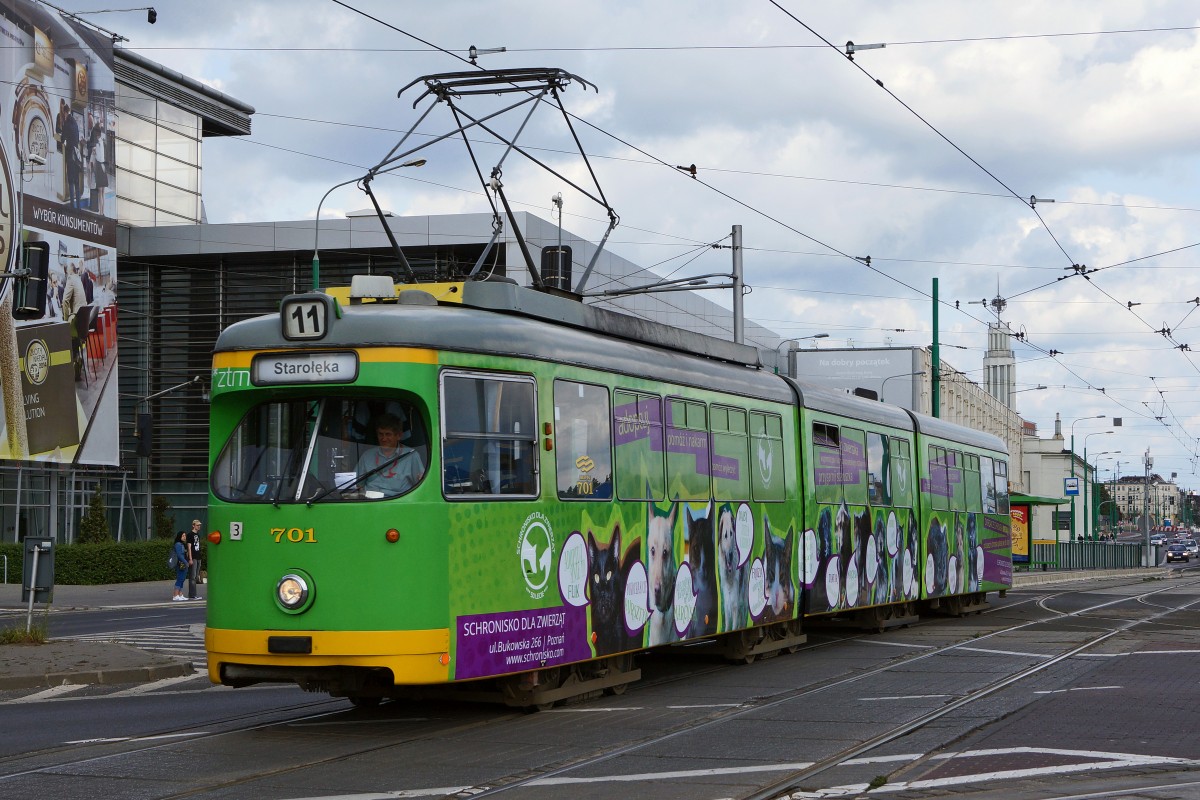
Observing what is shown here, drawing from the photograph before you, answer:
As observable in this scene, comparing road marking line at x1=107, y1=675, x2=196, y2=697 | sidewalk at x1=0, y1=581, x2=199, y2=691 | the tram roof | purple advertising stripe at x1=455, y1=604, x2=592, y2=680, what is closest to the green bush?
sidewalk at x1=0, y1=581, x2=199, y2=691

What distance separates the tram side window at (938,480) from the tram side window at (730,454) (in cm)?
808

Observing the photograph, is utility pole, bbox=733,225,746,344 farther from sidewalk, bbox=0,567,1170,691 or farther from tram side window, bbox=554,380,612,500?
tram side window, bbox=554,380,612,500

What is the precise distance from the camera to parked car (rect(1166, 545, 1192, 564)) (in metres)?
94.3

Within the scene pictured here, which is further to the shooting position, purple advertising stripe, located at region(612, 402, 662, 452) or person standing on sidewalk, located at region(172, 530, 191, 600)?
person standing on sidewalk, located at region(172, 530, 191, 600)

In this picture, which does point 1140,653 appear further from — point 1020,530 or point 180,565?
point 1020,530

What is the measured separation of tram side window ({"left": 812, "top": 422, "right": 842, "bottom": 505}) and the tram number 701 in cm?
859

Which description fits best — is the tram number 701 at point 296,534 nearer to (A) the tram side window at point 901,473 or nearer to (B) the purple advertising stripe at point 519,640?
(B) the purple advertising stripe at point 519,640

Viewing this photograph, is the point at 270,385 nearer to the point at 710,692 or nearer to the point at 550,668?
the point at 550,668

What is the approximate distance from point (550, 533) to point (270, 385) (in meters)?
2.44

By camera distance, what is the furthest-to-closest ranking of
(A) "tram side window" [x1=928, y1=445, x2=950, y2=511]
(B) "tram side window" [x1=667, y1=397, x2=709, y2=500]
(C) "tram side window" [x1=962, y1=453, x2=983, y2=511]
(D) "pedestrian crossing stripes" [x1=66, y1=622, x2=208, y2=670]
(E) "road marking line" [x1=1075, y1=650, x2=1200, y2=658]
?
(C) "tram side window" [x1=962, y1=453, x2=983, y2=511] → (A) "tram side window" [x1=928, y1=445, x2=950, y2=511] → (D) "pedestrian crossing stripes" [x1=66, y1=622, x2=208, y2=670] → (E) "road marking line" [x1=1075, y1=650, x2=1200, y2=658] → (B) "tram side window" [x1=667, y1=397, x2=709, y2=500]

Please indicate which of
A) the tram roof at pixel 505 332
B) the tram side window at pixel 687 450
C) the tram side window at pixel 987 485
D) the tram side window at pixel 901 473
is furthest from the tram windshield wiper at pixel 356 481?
the tram side window at pixel 987 485

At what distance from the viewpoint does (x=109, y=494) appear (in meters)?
50.2

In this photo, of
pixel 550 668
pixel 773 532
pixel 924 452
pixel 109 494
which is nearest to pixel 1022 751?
pixel 550 668

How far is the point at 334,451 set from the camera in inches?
422
